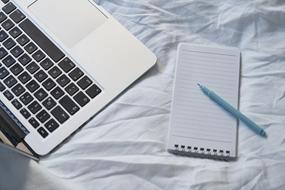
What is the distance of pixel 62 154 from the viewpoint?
61 centimetres

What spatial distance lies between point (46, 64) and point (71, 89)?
6 cm

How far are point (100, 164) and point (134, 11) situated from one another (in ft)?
0.77

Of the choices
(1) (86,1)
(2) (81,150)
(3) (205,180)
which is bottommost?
(3) (205,180)

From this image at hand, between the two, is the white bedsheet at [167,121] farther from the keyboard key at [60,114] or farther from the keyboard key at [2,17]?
the keyboard key at [2,17]

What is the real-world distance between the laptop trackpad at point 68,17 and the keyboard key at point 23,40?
0.03m

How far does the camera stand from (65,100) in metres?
0.62

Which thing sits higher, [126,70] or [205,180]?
[126,70]

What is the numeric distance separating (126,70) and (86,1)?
129 mm

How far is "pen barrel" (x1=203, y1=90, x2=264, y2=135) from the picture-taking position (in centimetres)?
60

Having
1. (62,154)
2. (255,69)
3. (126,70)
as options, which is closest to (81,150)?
(62,154)

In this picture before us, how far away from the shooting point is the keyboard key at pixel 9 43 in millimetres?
667

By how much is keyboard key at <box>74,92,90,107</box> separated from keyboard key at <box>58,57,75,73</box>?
41mm

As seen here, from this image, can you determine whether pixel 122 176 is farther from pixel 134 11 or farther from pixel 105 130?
pixel 134 11

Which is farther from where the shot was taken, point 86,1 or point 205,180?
point 86,1
